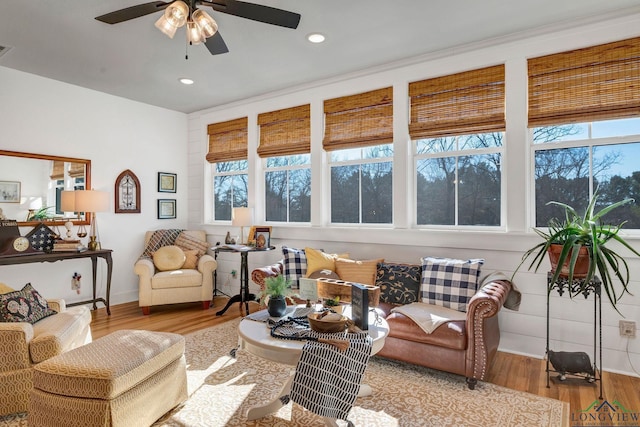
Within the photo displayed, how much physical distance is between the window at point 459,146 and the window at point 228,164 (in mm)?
2458

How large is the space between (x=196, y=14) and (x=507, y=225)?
2.88 m

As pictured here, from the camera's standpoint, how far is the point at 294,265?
381 centimetres

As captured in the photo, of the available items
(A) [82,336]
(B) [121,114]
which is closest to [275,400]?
(A) [82,336]

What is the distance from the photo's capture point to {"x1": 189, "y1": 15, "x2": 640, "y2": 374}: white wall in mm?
2924

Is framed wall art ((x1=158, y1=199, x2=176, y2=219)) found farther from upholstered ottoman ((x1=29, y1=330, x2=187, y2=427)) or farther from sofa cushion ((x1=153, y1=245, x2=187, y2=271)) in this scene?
upholstered ottoman ((x1=29, y1=330, x2=187, y2=427))

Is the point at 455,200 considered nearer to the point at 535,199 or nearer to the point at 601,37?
the point at 535,199

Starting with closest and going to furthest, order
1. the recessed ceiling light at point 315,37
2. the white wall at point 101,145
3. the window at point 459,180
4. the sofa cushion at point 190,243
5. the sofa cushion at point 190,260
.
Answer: the recessed ceiling light at point 315,37 → the window at point 459,180 → the white wall at point 101,145 → the sofa cushion at point 190,260 → the sofa cushion at point 190,243

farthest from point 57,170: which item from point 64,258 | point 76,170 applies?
point 64,258

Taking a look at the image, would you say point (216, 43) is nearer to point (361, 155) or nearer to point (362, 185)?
point (361, 155)

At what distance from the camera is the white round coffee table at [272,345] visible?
189 centimetres

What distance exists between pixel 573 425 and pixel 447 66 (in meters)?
2.95

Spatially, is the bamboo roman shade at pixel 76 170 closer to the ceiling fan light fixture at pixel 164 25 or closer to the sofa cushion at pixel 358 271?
the ceiling fan light fixture at pixel 164 25

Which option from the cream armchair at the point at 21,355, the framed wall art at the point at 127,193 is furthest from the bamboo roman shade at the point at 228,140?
the cream armchair at the point at 21,355

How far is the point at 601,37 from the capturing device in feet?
9.57
